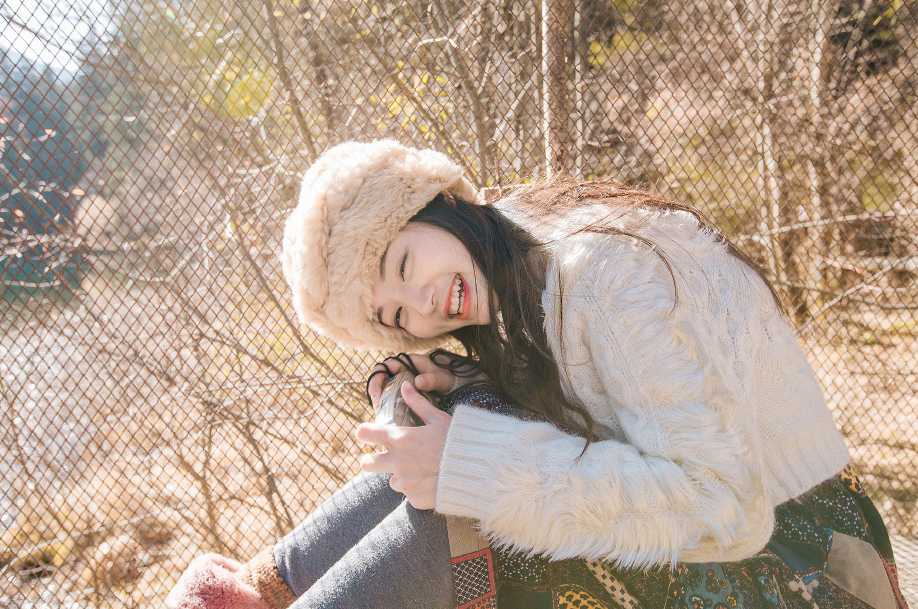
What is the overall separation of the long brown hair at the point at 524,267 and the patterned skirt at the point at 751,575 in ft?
0.27

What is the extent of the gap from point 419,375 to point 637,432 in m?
0.52

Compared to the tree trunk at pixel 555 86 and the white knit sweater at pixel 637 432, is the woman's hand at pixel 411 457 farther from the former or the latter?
the tree trunk at pixel 555 86

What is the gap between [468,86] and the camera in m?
1.90

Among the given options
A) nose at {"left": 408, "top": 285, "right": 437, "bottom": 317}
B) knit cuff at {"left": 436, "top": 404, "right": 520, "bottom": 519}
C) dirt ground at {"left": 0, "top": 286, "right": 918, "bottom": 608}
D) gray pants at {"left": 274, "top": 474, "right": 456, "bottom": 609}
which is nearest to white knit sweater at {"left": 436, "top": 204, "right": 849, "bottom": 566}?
knit cuff at {"left": 436, "top": 404, "right": 520, "bottom": 519}

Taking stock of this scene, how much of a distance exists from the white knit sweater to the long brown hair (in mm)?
60

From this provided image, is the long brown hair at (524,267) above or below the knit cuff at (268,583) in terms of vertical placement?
above

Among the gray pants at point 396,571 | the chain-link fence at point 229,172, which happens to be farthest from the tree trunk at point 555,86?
the gray pants at point 396,571

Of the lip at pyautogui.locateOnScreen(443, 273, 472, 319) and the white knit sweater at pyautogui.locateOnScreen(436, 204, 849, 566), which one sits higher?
the lip at pyautogui.locateOnScreen(443, 273, 472, 319)

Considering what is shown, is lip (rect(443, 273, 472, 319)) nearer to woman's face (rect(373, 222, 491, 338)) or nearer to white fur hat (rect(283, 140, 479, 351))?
woman's face (rect(373, 222, 491, 338))

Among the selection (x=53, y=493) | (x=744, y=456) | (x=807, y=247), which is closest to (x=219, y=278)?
(x=53, y=493)

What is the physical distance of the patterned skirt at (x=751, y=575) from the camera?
102cm

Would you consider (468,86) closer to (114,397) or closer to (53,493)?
(114,397)

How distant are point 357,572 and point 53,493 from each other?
135cm

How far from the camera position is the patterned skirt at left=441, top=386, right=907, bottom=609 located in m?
1.02
